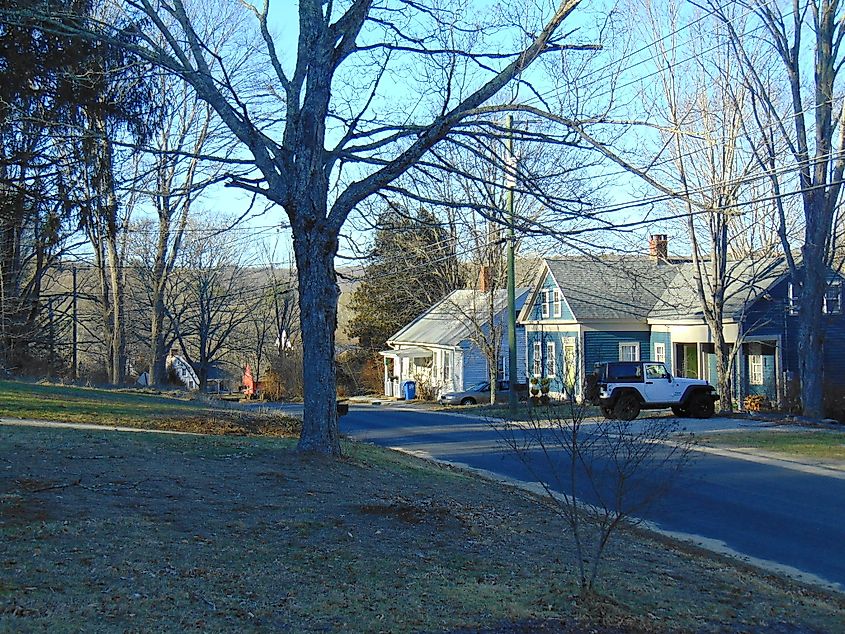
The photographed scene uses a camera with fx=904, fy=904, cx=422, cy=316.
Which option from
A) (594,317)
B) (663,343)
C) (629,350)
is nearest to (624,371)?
(663,343)

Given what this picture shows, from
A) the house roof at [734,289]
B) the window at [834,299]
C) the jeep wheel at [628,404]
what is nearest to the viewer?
the jeep wheel at [628,404]

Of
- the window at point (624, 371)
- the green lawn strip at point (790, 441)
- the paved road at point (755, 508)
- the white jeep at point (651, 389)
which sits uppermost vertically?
the window at point (624, 371)

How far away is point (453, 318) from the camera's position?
4603cm

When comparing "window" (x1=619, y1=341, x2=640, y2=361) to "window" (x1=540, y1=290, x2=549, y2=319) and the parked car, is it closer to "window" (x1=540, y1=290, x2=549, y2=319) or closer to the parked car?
"window" (x1=540, y1=290, x2=549, y2=319)

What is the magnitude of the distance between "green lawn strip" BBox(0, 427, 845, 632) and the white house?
28330 mm

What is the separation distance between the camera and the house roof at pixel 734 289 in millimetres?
34188

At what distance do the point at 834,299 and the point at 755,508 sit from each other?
75.2 ft

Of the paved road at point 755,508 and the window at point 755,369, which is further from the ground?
the window at point 755,369

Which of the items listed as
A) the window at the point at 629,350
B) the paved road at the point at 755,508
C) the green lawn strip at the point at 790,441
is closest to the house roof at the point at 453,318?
the window at the point at 629,350

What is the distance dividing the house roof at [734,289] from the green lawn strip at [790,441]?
29.3ft

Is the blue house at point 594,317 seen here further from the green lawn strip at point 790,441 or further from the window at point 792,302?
the green lawn strip at point 790,441

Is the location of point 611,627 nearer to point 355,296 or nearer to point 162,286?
point 162,286

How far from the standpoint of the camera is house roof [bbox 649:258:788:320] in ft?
112

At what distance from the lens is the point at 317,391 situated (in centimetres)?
1289
